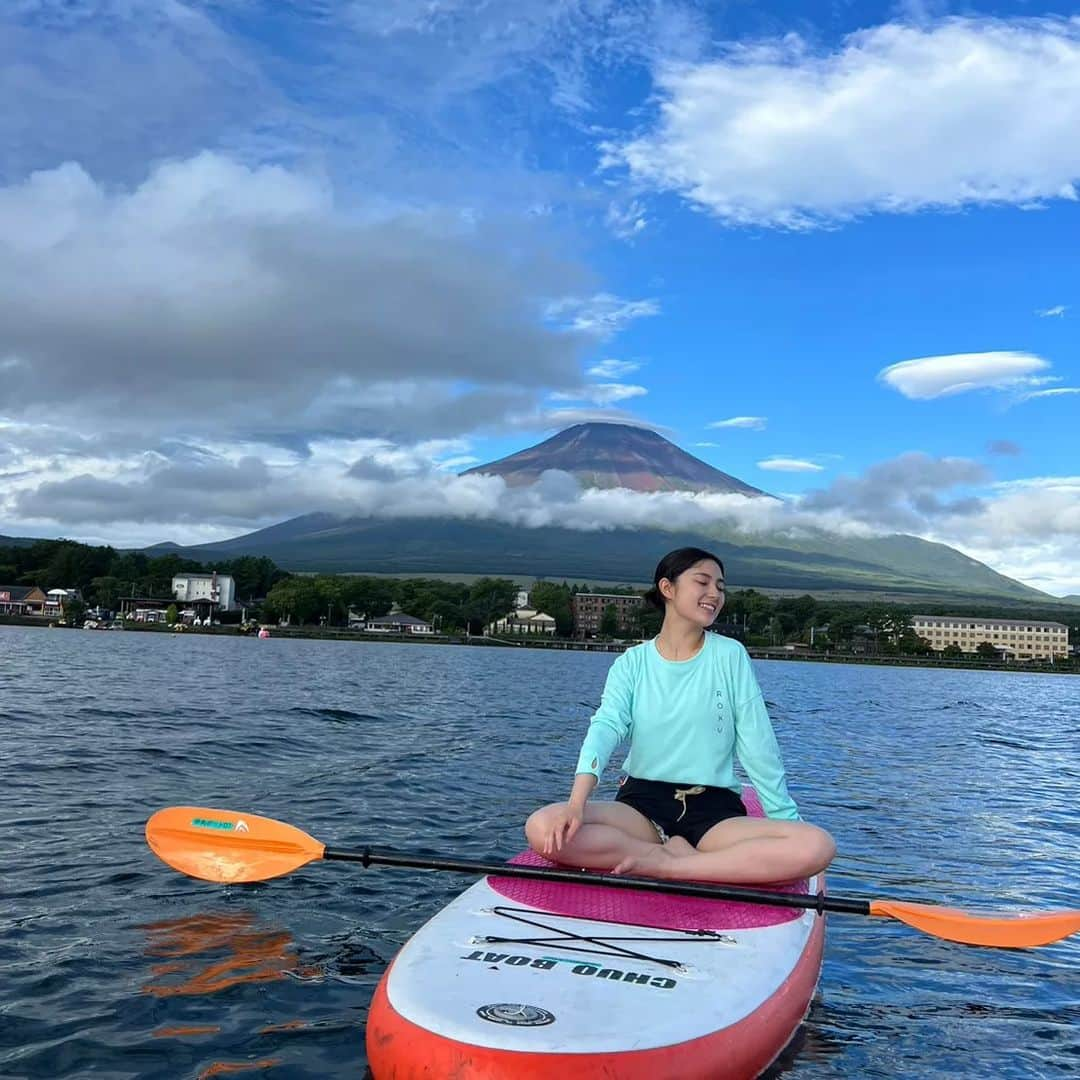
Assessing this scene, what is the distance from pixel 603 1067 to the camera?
3.89 meters

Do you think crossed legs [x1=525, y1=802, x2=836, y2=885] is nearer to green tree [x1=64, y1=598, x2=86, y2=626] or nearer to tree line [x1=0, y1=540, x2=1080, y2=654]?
green tree [x1=64, y1=598, x2=86, y2=626]

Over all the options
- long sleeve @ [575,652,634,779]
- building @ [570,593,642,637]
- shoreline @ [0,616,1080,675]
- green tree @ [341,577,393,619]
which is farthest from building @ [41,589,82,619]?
long sleeve @ [575,652,634,779]

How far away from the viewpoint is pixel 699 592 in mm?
A: 6191

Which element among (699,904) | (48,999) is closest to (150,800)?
(48,999)

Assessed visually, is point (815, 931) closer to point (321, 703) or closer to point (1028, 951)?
point (1028, 951)

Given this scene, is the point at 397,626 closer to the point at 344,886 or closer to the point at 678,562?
the point at 344,886

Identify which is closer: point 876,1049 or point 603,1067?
point 603,1067

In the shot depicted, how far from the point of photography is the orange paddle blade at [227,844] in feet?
22.1

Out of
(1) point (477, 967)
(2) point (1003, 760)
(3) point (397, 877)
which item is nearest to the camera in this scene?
(1) point (477, 967)

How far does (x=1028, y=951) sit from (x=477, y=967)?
17.4ft

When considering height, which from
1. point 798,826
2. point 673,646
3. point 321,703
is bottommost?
point 321,703

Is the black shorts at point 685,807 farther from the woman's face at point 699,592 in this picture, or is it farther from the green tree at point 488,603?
the green tree at point 488,603

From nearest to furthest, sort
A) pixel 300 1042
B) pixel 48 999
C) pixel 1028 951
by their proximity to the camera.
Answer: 1. pixel 300 1042
2. pixel 48 999
3. pixel 1028 951

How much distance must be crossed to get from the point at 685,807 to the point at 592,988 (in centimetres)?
190
